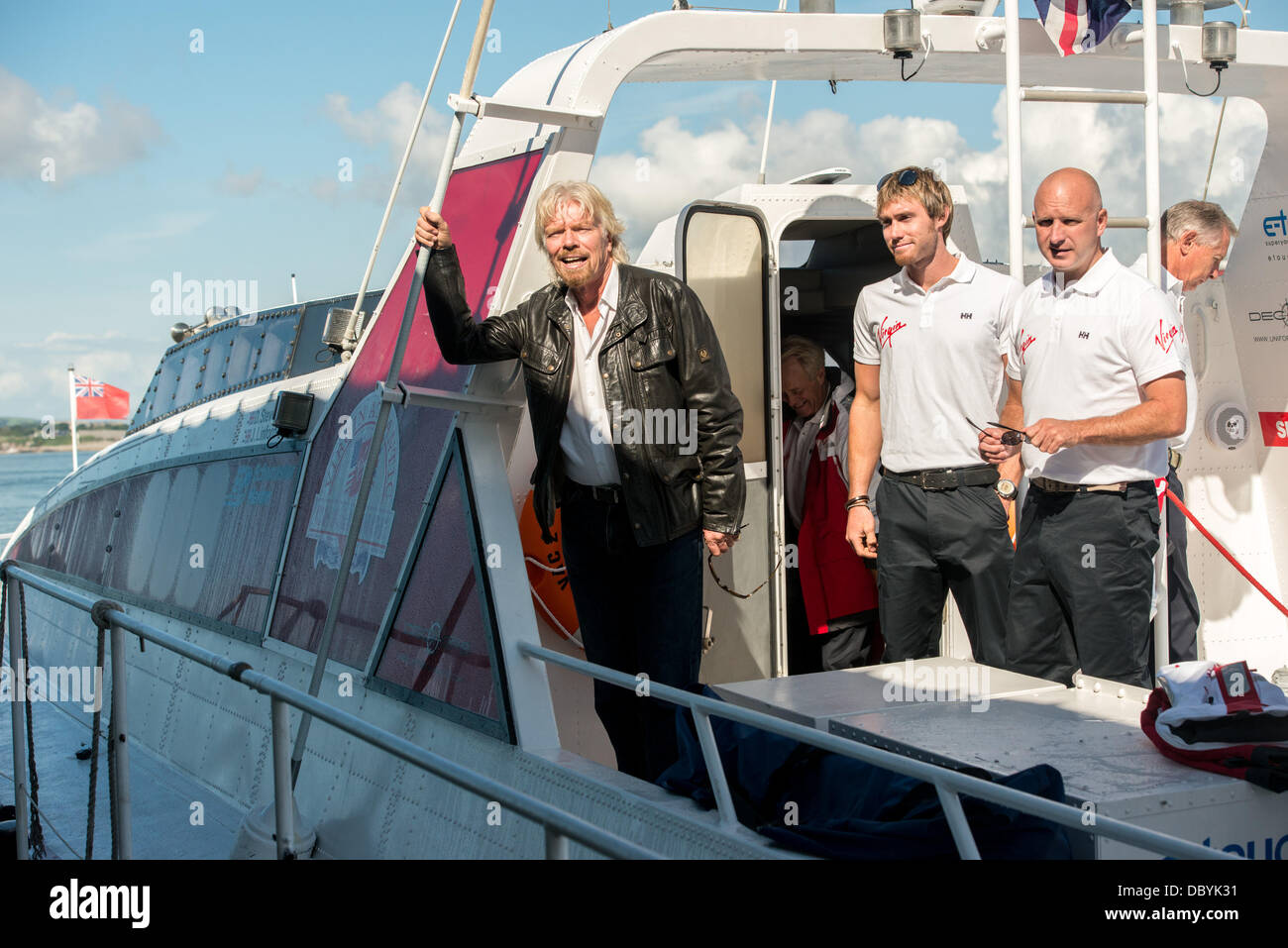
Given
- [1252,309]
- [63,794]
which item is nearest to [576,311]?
[63,794]

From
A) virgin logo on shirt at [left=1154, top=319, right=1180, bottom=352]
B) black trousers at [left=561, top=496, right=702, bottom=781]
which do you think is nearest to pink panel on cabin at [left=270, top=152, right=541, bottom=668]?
black trousers at [left=561, top=496, right=702, bottom=781]

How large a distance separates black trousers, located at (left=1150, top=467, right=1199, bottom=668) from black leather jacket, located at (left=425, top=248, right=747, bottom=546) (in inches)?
121

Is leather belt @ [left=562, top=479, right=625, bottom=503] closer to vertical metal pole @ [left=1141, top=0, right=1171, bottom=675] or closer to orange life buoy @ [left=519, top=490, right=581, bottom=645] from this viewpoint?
orange life buoy @ [left=519, top=490, right=581, bottom=645]

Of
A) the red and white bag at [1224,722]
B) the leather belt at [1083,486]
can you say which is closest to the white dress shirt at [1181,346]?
the leather belt at [1083,486]

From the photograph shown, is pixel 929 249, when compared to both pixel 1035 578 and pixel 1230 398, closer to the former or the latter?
pixel 1035 578

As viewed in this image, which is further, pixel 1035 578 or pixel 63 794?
pixel 63 794

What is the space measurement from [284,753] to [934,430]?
2.31m

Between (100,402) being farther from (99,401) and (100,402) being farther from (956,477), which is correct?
(956,477)

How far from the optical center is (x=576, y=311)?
3.76 meters

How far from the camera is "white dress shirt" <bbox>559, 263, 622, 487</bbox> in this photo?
3.65 metres

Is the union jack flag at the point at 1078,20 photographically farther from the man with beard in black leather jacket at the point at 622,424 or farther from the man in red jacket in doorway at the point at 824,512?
the man with beard in black leather jacket at the point at 622,424

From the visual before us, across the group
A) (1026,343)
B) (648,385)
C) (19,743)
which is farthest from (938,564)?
(19,743)

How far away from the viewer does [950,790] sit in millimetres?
2232
